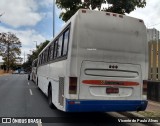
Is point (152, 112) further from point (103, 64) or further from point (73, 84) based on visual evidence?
point (73, 84)

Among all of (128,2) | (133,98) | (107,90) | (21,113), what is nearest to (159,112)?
(133,98)

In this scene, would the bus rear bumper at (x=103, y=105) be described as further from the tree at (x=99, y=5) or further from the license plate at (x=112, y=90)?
the tree at (x=99, y=5)

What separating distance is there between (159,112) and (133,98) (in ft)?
6.15

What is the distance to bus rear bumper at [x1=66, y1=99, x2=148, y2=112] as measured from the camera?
8.41 meters

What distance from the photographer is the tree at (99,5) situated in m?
17.2

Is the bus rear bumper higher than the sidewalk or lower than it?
higher

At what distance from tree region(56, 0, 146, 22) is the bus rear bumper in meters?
9.16

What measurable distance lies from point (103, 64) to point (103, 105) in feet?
3.84

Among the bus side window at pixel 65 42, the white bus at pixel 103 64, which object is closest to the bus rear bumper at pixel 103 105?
the white bus at pixel 103 64

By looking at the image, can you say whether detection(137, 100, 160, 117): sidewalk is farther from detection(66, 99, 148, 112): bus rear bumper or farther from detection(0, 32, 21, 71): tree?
detection(0, 32, 21, 71): tree

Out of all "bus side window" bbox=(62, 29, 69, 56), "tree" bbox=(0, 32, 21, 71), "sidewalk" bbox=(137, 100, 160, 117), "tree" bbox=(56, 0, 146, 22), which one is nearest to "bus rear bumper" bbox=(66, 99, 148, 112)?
"sidewalk" bbox=(137, 100, 160, 117)

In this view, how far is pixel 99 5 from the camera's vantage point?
1812 centimetres

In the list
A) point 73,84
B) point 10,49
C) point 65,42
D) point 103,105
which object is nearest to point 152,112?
point 103,105

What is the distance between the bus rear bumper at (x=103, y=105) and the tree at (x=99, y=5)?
9.16 metres
